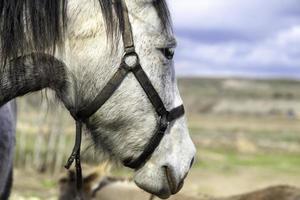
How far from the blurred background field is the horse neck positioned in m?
0.20

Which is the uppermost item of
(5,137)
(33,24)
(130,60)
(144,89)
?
(33,24)

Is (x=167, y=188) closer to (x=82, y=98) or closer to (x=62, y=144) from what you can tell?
(x=82, y=98)

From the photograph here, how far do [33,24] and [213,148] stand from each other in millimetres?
39089

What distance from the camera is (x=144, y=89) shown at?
2914 mm

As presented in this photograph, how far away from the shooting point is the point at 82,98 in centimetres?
290

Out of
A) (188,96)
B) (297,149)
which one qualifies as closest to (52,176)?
(297,149)

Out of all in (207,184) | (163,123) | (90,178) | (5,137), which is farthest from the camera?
(207,184)

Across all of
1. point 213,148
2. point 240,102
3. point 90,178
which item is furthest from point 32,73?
point 240,102

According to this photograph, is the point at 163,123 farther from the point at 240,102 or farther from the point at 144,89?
the point at 240,102

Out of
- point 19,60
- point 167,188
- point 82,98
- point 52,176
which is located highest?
point 19,60

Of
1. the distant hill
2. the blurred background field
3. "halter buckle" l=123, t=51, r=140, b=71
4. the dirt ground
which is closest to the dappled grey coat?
the blurred background field

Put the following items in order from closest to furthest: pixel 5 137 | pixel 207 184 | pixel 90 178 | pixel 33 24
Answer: pixel 33 24 → pixel 5 137 → pixel 90 178 → pixel 207 184

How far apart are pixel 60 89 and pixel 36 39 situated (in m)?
0.28

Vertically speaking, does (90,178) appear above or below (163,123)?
below
